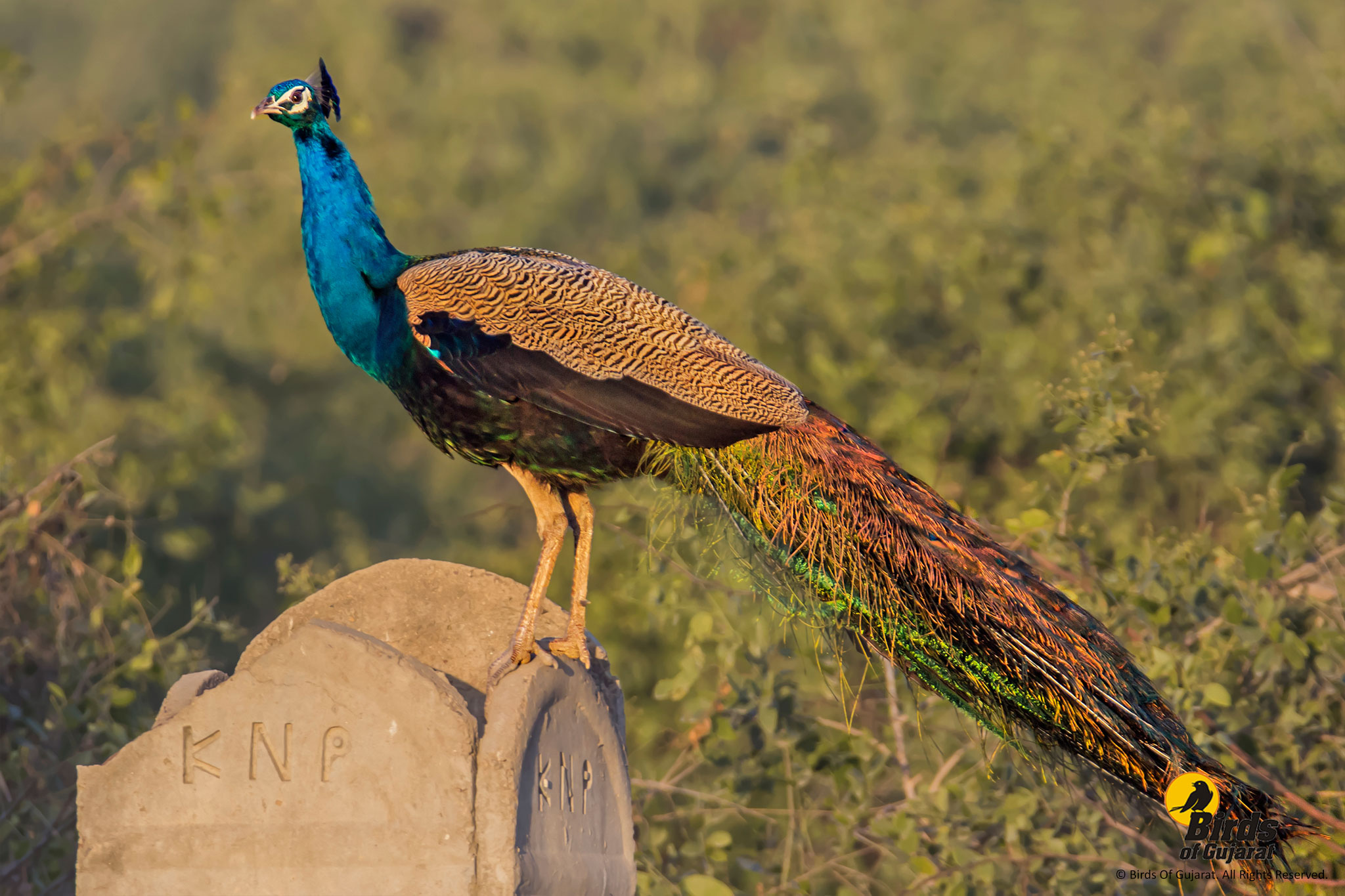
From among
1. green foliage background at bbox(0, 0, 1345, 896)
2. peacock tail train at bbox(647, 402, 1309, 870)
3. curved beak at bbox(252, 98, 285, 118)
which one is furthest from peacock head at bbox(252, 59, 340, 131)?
green foliage background at bbox(0, 0, 1345, 896)

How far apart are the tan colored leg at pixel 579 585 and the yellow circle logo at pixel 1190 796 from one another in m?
1.62

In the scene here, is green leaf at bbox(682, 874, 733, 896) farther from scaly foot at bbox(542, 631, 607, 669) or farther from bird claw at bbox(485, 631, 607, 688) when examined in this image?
scaly foot at bbox(542, 631, 607, 669)

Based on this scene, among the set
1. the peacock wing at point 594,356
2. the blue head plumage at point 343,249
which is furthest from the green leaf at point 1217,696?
the blue head plumage at point 343,249

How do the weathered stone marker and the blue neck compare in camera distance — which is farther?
the blue neck

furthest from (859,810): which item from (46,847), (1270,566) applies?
(46,847)

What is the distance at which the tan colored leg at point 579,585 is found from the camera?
414 cm

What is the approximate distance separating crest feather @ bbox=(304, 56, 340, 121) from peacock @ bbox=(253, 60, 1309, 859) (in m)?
0.14

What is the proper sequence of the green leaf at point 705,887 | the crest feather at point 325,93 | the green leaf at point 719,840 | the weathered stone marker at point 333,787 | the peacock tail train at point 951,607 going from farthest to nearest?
1. the green leaf at point 719,840
2. the green leaf at point 705,887
3. the crest feather at point 325,93
4. the peacock tail train at point 951,607
5. the weathered stone marker at point 333,787

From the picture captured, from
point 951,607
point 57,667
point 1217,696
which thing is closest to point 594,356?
point 951,607

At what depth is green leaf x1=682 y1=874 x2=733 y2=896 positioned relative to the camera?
5105mm

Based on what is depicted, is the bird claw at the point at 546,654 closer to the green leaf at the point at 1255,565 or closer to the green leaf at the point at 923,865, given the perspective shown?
the green leaf at the point at 923,865

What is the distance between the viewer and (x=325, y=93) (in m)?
4.73

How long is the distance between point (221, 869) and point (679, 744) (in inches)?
135

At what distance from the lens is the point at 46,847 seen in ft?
19.2
